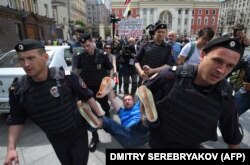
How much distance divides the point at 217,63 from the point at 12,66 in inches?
155

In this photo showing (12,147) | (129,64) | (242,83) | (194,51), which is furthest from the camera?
(129,64)

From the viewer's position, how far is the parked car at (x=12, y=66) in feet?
10.8

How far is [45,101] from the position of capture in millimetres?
1503

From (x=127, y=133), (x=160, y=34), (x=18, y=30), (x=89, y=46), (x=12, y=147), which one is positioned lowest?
(x=127, y=133)

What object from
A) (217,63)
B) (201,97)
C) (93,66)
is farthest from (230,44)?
(93,66)

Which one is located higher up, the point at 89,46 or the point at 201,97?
the point at 89,46

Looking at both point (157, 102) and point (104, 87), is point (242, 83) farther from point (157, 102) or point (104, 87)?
point (104, 87)

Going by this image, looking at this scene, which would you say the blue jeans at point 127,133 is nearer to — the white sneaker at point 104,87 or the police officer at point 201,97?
the white sneaker at point 104,87

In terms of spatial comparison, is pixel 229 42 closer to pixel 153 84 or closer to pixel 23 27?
pixel 153 84

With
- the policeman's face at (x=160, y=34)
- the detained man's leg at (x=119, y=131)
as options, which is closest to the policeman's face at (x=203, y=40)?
the policeman's face at (x=160, y=34)

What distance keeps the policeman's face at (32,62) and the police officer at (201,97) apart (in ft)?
3.08

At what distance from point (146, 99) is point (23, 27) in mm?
20765

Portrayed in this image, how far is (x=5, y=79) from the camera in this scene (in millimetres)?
3297

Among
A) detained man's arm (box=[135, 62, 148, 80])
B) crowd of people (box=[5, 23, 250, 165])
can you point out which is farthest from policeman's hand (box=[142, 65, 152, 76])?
crowd of people (box=[5, 23, 250, 165])
